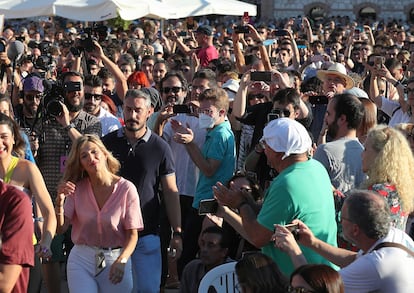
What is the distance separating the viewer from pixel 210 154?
A: 7031 mm

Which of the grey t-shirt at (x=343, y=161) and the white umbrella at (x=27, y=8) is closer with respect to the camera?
the grey t-shirt at (x=343, y=161)

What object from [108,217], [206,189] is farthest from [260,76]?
[108,217]

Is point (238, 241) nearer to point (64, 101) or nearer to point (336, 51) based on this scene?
point (64, 101)

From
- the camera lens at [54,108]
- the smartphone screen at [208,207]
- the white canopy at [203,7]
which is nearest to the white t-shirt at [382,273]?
the smartphone screen at [208,207]

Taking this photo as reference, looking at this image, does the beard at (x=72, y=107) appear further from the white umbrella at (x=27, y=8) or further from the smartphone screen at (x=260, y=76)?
the white umbrella at (x=27, y=8)

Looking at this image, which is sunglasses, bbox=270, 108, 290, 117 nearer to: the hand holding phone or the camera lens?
the camera lens

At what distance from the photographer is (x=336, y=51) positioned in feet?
55.8

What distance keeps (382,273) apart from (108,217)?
191 centimetres

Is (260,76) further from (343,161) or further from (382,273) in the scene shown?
(382,273)

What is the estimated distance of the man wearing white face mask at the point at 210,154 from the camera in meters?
6.95

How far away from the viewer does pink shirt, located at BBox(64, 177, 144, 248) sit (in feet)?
18.6

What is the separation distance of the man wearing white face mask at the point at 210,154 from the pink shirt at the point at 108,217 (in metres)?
1.10

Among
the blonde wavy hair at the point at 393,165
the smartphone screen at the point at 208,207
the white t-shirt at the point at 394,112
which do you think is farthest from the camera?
the white t-shirt at the point at 394,112

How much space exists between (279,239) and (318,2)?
170 ft
